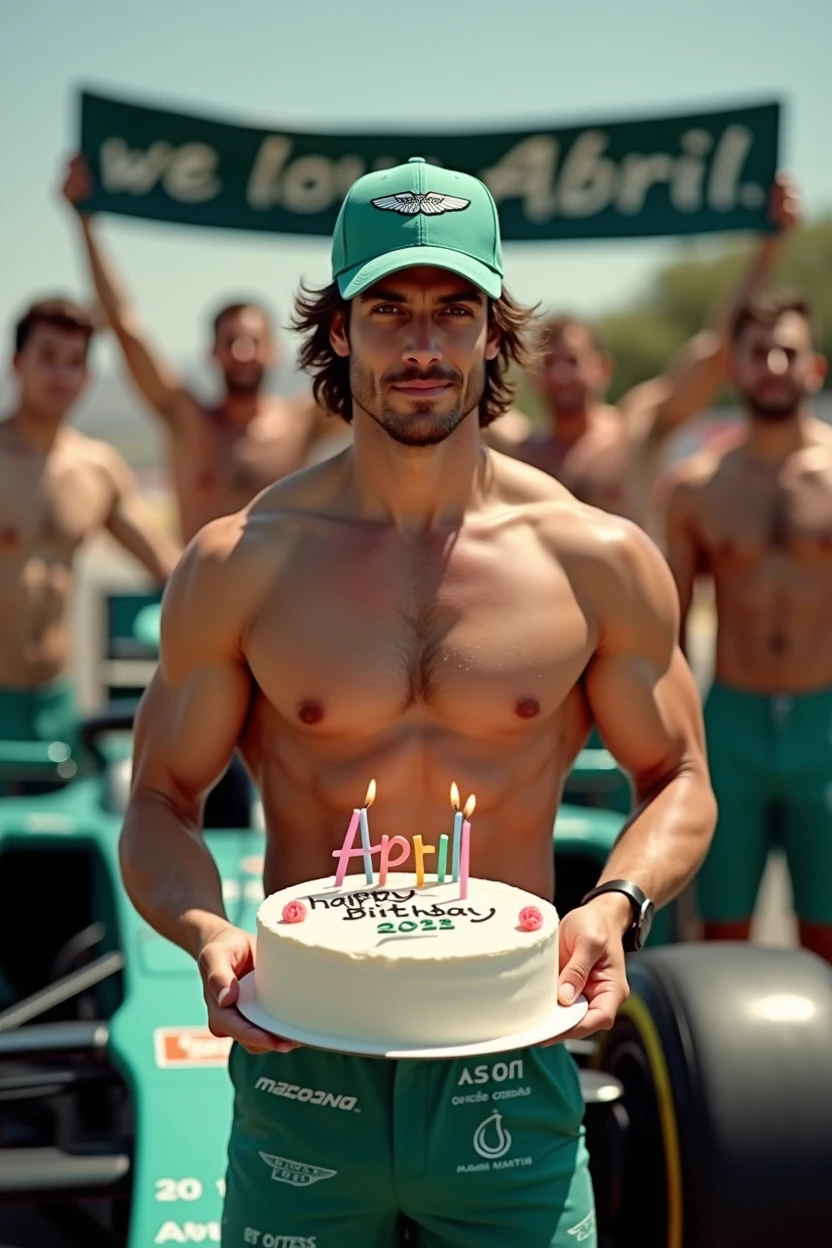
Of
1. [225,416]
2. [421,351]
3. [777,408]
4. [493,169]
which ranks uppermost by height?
[493,169]

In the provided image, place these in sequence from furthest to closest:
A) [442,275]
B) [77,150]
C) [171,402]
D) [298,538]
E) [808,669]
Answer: [171,402] < [77,150] < [808,669] < [298,538] < [442,275]

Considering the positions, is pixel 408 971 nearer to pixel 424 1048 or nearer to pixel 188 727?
pixel 424 1048

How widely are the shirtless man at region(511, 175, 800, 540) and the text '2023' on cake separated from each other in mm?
4555

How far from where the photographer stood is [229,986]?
7.40 ft

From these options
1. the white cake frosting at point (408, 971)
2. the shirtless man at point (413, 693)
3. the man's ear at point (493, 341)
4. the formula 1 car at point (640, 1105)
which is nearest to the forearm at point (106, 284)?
the formula 1 car at point (640, 1105)

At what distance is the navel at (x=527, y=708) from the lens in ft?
8.42

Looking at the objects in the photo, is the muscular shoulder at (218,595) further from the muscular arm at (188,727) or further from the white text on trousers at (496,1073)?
the white text on trousers at (496,1073)

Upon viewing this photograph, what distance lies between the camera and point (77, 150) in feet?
21.8

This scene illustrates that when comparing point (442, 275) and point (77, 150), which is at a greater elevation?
point (77, 150)

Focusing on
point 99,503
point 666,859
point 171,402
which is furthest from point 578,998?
point 171,402

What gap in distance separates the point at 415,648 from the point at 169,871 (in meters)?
0.49

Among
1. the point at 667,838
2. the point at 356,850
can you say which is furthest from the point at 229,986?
the point at 667,838

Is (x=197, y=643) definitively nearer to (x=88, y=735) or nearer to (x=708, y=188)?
(x=88, y=735)

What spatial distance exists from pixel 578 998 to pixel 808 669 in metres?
3.37
